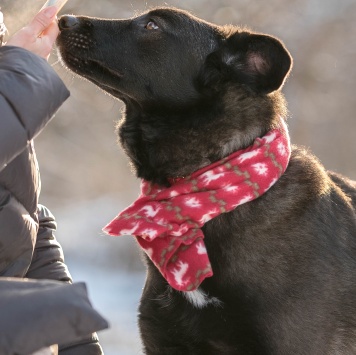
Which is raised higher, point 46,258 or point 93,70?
point 93,70

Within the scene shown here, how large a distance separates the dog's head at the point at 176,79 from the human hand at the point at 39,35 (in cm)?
42

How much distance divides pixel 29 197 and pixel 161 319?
29.8 inches

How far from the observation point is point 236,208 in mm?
2916

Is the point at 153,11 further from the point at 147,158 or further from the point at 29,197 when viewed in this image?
the point at 29,197

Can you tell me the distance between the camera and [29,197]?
264 centimetres

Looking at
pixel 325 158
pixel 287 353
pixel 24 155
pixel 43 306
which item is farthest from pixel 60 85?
pixel 325 158

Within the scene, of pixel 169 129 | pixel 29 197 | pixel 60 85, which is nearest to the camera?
pixel 60 85

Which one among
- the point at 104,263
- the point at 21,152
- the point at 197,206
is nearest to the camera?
the point at 21,152

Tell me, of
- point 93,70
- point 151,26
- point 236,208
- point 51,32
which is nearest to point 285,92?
point 151,26

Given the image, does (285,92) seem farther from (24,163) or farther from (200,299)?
(24,163)

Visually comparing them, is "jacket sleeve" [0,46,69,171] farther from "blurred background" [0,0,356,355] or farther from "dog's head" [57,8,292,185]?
"blurred background" [0,0,356,355]

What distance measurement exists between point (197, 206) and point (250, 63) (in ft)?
2.13

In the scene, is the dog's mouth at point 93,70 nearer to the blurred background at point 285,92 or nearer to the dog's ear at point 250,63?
the dog's ear at point 250,63

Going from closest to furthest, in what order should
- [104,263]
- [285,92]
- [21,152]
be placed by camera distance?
[21,152], [104,263], [285,92]
